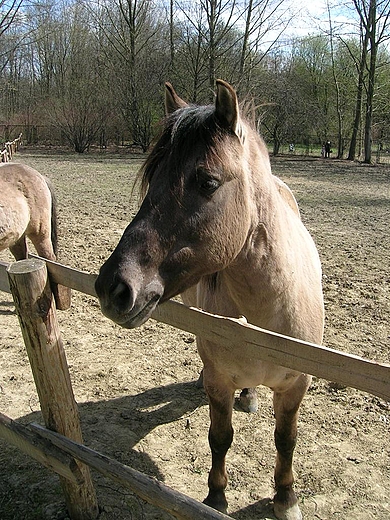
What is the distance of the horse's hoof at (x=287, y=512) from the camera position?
2.52 m

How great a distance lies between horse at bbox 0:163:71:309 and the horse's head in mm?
3644

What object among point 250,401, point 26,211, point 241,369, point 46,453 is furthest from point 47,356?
point 26,211

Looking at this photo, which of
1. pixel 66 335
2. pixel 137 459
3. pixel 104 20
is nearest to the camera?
pixel 137 459

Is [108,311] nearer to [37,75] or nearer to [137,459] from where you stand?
[137,459]

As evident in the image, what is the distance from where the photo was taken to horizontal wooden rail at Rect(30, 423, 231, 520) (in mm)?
1794

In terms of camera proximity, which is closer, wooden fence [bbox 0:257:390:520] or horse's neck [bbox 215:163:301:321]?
wooden fence [bbox 0:257:390:520]

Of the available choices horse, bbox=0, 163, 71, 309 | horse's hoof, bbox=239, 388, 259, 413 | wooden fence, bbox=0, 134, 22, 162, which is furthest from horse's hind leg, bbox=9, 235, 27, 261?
wooden fence, bbox=0, 134, 22, 162

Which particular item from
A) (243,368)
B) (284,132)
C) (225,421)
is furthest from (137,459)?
(284,132)

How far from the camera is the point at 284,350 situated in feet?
5.23

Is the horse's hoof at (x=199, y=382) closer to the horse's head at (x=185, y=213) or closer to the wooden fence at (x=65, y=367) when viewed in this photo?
the wooden fence at (x=65, y=367)

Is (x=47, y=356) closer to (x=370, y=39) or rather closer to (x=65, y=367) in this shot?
(x=65, y=367)

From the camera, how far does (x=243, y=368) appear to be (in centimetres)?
221

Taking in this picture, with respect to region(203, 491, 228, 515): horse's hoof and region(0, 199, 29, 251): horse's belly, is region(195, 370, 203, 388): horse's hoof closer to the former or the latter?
region(203, 491, 228, 515): horse's hoof

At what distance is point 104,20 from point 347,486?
37.7 meters
